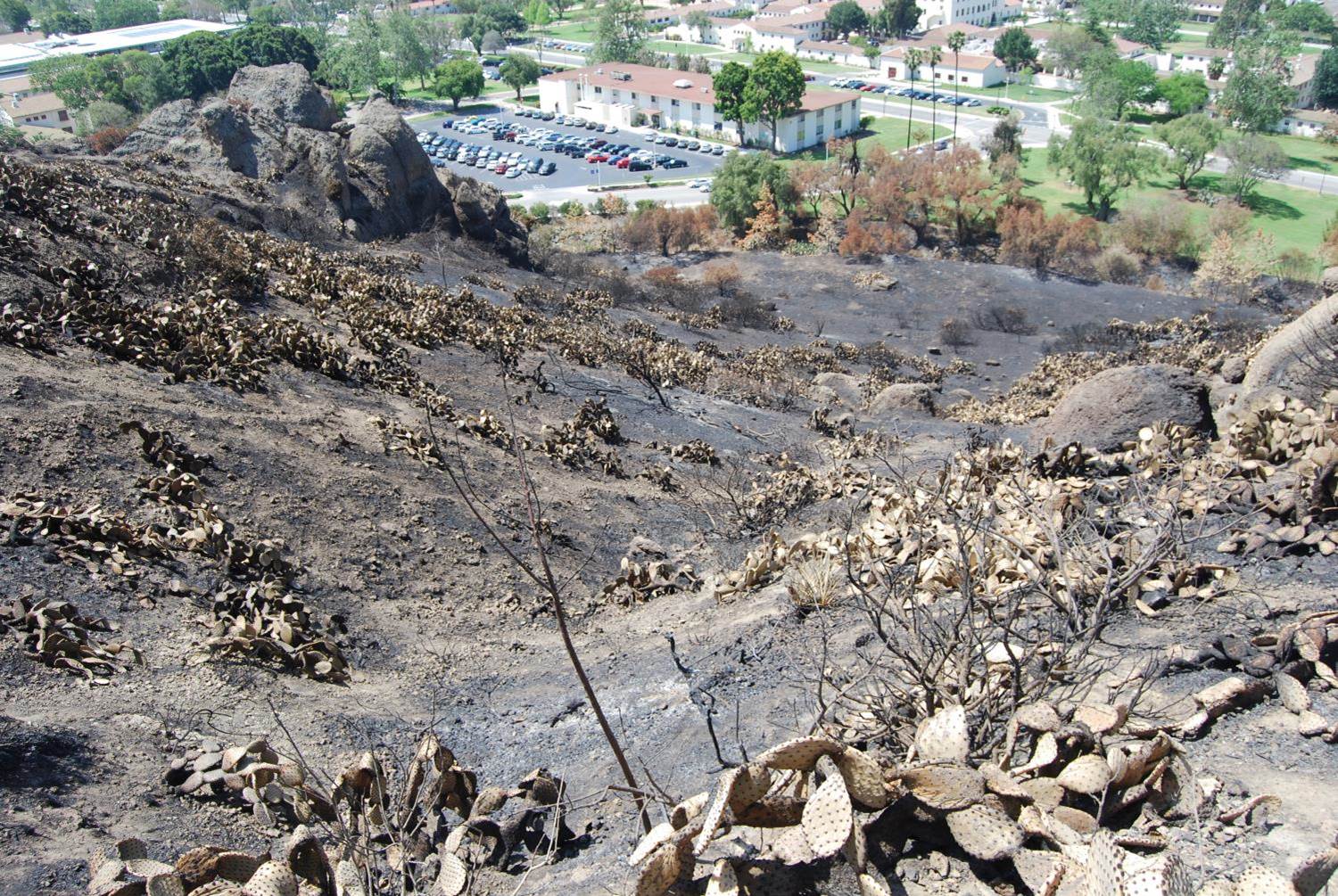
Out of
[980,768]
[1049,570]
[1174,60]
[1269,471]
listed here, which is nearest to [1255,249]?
[1269,471]

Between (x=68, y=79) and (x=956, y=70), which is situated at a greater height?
(x=68, y=79)

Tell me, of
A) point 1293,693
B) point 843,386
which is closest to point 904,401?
point 843,386

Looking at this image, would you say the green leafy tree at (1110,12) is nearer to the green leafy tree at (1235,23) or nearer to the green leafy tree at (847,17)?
the green leafy tree at (1235,23)

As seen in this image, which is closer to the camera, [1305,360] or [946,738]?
[946,738]

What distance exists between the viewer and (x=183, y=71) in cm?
5972

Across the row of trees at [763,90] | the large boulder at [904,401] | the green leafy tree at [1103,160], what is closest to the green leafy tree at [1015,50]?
the row of trees at [763,90]

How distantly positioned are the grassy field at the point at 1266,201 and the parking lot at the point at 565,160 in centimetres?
1772

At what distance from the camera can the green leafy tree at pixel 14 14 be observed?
103 meters

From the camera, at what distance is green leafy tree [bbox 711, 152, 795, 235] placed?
38.6 meters

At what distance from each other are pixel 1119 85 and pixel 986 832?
7032cm

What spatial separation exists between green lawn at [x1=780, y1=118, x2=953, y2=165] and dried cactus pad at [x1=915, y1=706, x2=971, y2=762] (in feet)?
182

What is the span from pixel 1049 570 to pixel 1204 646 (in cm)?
121

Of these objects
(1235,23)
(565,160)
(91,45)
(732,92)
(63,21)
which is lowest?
(565,160)

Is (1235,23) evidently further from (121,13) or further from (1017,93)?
(121,13)
